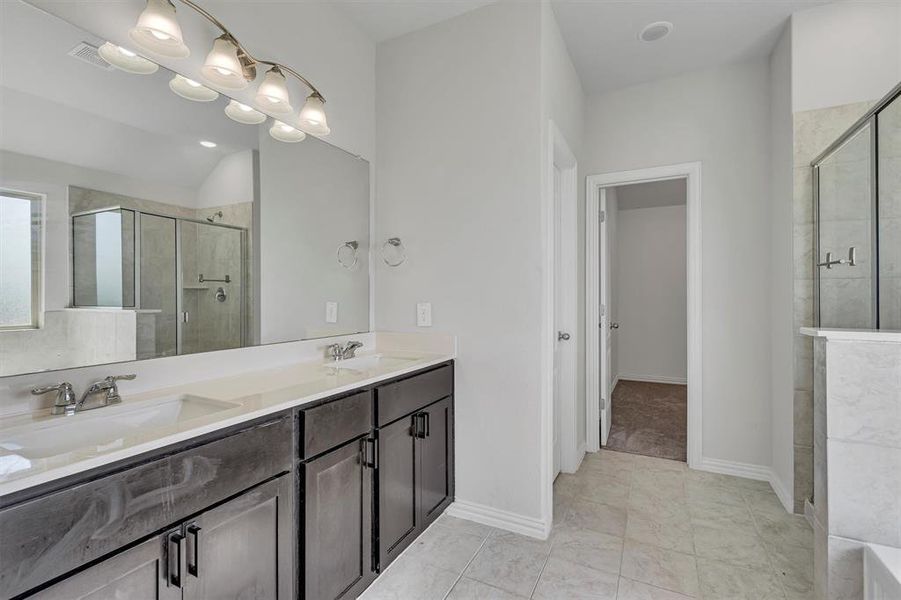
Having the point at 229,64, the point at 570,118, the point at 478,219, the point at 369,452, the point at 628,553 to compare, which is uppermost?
the point at 570,118

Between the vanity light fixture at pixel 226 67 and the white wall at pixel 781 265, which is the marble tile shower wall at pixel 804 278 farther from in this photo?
the vanity light fixture at pixel 226 67

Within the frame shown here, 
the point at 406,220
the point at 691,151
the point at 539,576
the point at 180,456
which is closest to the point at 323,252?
the point at 406,220

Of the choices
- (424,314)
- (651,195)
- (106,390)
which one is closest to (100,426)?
(106,390)

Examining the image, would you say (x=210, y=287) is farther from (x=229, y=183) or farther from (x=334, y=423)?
(x=334, y=423)

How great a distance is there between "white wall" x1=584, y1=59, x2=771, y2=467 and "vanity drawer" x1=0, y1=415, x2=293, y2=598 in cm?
286

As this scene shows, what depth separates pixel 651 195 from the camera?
5172 millimetres

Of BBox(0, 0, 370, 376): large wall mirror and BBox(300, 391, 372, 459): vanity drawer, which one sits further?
BBox(300, 391, 372, 459): vanity drawer

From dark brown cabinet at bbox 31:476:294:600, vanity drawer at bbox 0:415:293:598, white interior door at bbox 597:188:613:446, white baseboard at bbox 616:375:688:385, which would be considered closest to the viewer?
vanity drawer at bbox 0:415:293:598

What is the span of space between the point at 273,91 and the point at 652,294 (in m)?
5.48

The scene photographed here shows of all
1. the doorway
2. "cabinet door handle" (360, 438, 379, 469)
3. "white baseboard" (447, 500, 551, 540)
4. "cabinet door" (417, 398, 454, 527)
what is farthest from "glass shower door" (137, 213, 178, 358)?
the doorway

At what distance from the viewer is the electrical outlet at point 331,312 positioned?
2180 millimetres

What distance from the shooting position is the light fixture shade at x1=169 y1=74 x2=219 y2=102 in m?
1.50

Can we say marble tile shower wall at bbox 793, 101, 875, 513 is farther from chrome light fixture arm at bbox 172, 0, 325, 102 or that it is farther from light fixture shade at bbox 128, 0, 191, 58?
light fixture shade at bbox 128, 0, 191, 58

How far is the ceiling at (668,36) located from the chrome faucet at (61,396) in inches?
104
